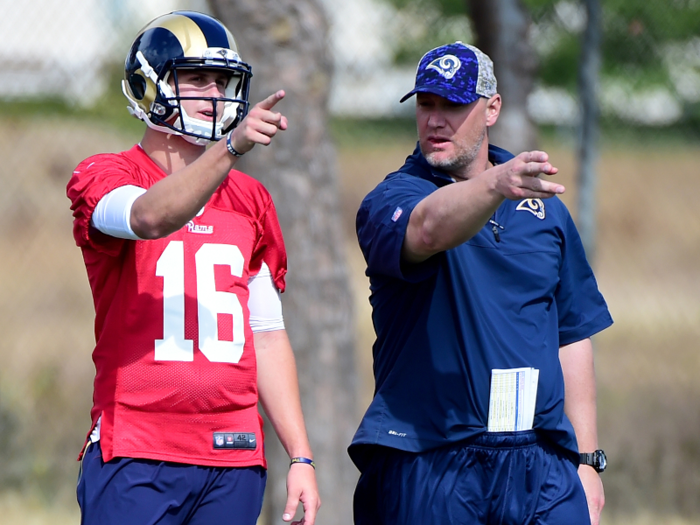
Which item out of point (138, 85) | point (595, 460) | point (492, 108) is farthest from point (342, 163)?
point (138, 85)

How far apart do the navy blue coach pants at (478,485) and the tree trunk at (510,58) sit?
3.21 metres

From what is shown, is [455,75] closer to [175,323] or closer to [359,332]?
[175,323]

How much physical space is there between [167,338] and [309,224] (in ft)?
→ 8.24

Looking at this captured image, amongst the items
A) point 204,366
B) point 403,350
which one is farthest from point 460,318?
point 204,366

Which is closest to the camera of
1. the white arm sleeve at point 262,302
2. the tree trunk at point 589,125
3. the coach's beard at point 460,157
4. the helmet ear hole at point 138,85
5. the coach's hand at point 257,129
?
the coach's hand at point 257,129

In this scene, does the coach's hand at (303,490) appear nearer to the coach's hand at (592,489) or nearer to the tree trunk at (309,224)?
the coach's hand at (592,489)

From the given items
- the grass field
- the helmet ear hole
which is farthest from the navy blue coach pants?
the grass field

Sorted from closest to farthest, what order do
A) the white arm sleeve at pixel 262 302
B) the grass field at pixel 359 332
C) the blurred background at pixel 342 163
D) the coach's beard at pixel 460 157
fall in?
the white arm sleeve at pixel 262 302
the coach's beard at pixel 460 157
the blurred background at pixel 342 163
the grass field at pixel 359 332

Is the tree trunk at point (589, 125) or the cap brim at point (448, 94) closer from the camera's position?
the cap brim at point (448, 94)

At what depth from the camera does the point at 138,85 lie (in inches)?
111

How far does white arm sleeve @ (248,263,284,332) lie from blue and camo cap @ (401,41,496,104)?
79cm

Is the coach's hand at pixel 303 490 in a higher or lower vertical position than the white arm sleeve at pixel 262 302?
lower

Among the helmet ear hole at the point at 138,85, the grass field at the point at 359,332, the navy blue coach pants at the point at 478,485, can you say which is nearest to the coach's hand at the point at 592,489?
the navy blue coach pants at the point at 478,485

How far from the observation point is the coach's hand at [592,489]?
324 centimetres
